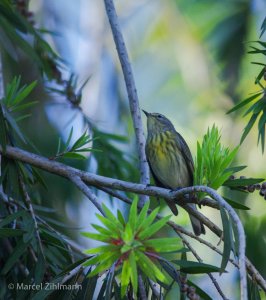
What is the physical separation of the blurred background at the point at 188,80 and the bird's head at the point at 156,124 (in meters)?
0.27

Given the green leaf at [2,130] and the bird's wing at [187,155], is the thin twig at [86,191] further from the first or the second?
the bird's wing at [187,155]

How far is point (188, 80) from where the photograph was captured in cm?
916

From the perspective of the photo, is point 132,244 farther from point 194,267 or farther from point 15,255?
point 15,255

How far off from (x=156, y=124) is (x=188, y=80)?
3.38m

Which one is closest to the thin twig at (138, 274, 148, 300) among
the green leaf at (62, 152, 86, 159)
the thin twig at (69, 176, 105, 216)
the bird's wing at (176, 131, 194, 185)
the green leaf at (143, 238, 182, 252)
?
the thin twig at (69, 176, 105, 216)

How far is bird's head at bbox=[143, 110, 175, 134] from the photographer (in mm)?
5793

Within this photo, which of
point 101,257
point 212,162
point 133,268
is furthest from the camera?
point 212,162

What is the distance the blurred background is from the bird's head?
0.27 m

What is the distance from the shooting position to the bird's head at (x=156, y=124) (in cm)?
579

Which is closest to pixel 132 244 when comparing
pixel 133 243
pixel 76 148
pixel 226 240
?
pixel 133 243

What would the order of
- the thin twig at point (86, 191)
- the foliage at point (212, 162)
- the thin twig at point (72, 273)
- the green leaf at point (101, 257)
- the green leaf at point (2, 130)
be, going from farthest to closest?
1. the green leaf at point (2, 130)
2. the thin twig at point (86, 191)
3. the foliage at point (212, 162)
4. the thin twig at point (72, 273)
5. the green leaf at point (101, 257)

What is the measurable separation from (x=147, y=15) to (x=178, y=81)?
1.90 m

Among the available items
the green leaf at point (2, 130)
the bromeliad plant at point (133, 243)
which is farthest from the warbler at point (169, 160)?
the bromeliad plant at point (133, 243)

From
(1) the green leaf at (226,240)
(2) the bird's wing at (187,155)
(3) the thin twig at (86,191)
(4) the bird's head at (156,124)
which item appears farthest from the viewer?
(4) the bird's head at (156,124)
